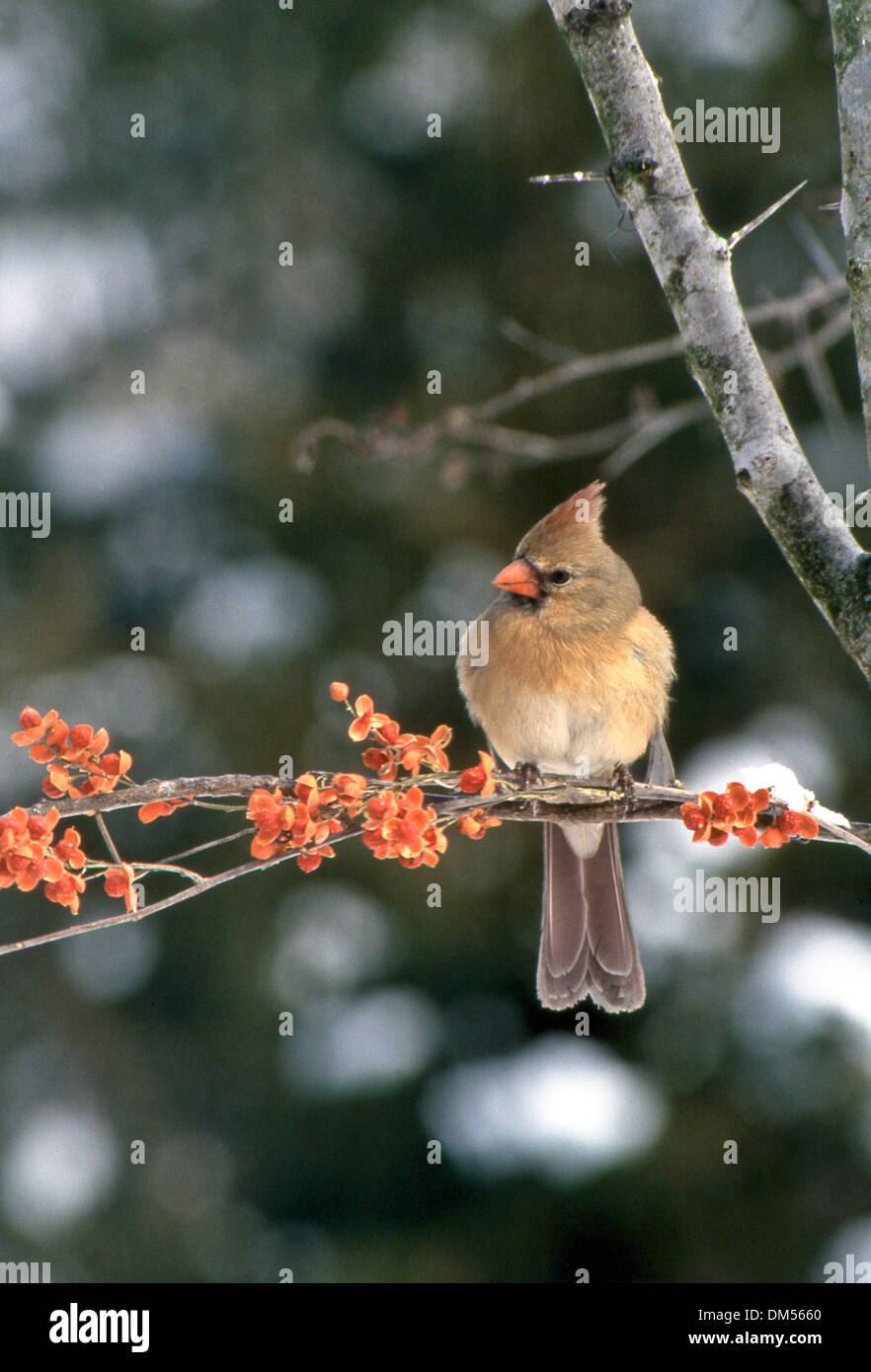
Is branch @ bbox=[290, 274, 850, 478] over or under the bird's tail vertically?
over

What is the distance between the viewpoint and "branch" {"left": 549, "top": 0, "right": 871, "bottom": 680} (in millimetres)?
1522

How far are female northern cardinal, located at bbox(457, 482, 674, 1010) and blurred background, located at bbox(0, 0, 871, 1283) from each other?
1.11 metres

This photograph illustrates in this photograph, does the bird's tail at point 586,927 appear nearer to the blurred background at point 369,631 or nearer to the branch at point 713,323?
the blurred background at point 369,631

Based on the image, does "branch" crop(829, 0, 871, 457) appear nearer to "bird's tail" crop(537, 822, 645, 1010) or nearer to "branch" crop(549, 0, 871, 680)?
"branch" crop(549, 0, 871, 680)

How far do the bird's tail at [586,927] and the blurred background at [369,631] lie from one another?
936 mm

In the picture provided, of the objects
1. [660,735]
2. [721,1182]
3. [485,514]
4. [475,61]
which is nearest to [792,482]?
[660,735]

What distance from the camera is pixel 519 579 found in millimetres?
2785

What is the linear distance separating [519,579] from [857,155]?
4.40 feet

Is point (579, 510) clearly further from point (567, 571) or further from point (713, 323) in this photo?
point (713, 323)

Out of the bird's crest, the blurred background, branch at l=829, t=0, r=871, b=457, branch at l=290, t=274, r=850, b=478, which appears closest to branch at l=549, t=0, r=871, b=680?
branch at l=829, t=0, r=871, b=457

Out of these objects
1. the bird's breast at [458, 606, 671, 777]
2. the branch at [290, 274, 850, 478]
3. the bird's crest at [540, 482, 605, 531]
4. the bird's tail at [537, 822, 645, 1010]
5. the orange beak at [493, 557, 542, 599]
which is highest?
the branch at [290, 274, 850, 478]

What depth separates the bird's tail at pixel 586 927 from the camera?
2.74 m

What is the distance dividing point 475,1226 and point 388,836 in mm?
2987

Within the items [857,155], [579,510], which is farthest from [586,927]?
[857,155]
